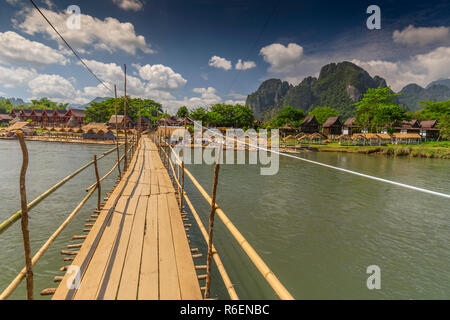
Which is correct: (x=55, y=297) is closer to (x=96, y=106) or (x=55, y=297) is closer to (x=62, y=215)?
(x=62, y=215)

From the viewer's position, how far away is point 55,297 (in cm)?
238

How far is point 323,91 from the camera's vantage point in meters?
116

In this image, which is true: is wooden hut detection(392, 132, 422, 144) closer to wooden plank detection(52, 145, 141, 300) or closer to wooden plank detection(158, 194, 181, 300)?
wooden plank detection(158, 194, 181, 300)

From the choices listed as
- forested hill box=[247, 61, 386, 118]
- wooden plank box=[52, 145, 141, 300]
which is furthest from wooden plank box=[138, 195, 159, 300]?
forested hill box=[247, 61, 386, 118]

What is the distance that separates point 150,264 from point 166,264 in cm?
22

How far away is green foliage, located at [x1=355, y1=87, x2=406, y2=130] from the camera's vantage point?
4222 centimetres

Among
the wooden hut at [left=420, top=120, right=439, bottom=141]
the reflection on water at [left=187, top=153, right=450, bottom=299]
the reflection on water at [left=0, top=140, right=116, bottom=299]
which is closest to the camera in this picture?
the reflection on water at [left=0, top=140, right=116, bottom=299]

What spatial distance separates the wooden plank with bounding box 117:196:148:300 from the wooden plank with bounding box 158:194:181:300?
0.95 ft

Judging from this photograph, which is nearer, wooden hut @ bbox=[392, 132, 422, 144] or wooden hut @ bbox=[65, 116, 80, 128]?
wooden hut @ bbox=[392, 132, 422, 144]

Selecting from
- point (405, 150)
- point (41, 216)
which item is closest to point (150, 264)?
point (41, 216)

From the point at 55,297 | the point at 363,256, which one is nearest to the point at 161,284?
the point at 55,297

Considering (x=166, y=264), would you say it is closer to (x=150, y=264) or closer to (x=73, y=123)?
(x=150, y=264)

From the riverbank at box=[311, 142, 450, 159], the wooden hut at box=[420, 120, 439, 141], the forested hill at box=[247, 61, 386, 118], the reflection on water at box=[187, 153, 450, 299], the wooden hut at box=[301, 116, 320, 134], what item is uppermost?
the forested hill at box=[247, 61, 386, 118]

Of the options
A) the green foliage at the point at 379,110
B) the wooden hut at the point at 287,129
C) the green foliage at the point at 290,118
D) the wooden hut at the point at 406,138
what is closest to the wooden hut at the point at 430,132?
the wooden hut at the point at 406,138
